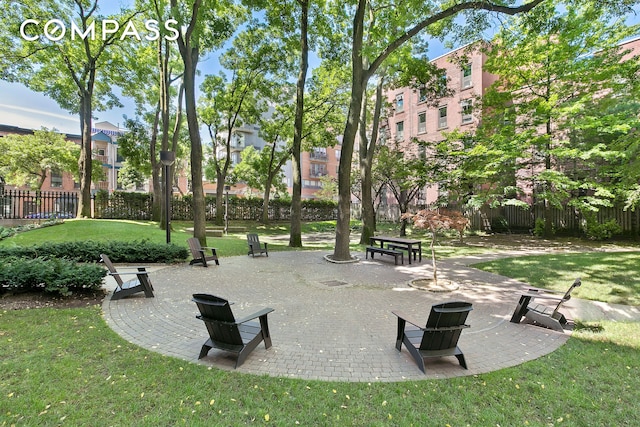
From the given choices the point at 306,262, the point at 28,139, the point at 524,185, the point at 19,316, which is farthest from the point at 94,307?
the point at 28,139

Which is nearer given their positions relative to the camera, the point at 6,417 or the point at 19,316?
the point at 6,417

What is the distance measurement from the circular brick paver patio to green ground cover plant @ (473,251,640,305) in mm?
1001

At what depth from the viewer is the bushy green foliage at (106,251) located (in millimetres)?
8891

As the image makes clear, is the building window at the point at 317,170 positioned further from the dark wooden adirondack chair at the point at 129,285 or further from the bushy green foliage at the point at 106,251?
the dark wooden adirondack chair at the point at 129,285

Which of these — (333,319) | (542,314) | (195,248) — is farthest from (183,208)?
(542,314)

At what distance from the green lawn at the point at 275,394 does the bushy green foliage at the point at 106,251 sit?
19.9ft

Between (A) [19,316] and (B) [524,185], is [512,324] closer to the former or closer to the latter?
→ (A) [19,316]

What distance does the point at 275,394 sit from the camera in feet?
10.5

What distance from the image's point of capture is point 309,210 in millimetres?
36062

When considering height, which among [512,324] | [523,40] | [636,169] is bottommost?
[512,324]

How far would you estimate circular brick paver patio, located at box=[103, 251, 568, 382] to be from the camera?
387 cm

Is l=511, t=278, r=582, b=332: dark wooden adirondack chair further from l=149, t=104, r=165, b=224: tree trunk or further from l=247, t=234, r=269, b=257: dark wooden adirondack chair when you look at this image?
l=149, t=104, r=165, b=224: tree trunk

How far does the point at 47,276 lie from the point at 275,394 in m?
5.78

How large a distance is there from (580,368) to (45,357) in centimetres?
664
